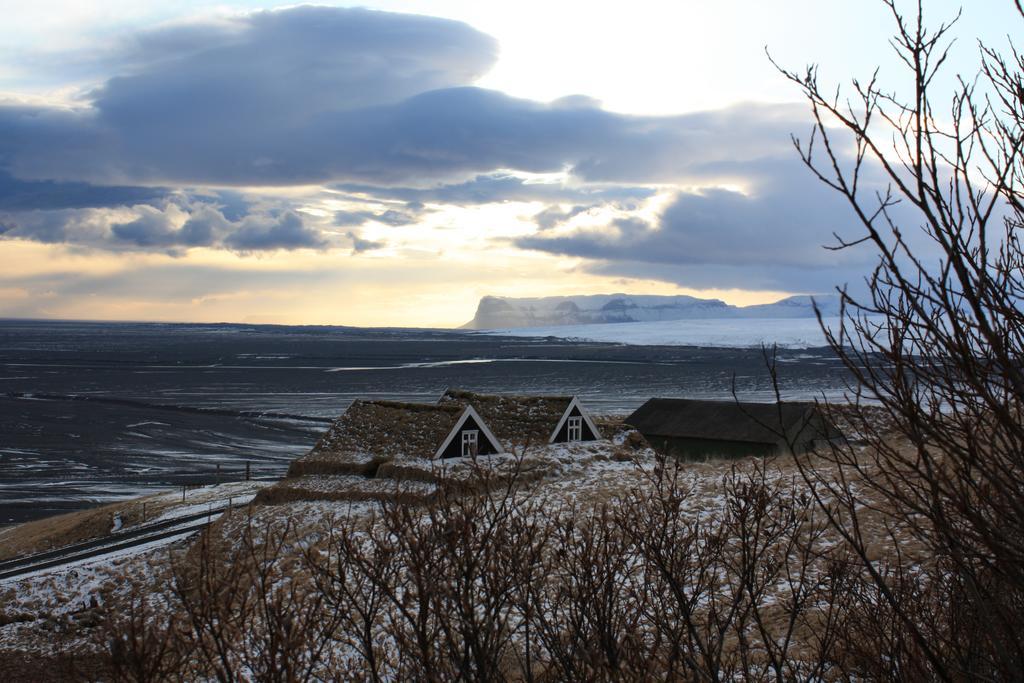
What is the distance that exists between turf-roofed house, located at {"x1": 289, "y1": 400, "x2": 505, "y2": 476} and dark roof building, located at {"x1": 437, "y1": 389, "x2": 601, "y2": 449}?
1.49 meters

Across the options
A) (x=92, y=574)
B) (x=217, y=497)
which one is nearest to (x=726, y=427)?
(x=217, y=497)

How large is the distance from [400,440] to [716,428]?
17.7m

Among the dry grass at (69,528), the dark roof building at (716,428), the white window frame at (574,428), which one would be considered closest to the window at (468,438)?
the white window frame at (574,428)

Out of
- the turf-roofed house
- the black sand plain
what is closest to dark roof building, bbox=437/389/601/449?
the turf-roofed house

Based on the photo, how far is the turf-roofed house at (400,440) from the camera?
38562 millimetres

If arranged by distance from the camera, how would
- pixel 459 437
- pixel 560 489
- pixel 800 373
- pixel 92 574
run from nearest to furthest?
1. pixel 92 574
2. pixel 560 489
3. pixel 459 437
4. pixel 800 373

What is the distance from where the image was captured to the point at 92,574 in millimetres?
30156

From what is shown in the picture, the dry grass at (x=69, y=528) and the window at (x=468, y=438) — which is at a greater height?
the window at (x=468, y=438)

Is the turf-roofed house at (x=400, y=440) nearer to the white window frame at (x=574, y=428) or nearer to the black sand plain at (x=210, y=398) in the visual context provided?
the white window frame at (x=574, y=428)

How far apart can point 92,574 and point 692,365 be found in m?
159

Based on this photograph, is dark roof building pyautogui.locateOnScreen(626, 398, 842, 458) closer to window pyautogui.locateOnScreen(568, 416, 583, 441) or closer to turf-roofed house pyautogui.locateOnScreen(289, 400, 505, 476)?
window pyautogui.locateOnScreen(568, 416, 583, 441)

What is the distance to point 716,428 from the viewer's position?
46.9 metres

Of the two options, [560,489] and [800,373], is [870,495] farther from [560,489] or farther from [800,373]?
[800,373]

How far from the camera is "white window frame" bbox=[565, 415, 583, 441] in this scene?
142 feet
